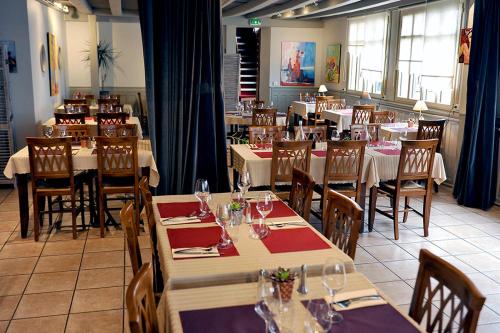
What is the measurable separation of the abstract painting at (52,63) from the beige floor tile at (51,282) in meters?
5.66

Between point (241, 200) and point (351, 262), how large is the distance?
872 mm

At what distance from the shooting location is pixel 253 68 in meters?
15.5

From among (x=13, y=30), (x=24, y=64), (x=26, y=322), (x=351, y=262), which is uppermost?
(x=13, y=30)

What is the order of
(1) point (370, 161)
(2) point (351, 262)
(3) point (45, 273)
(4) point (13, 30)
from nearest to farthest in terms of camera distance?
(2) point (351, 262) < (3) point (45, 273) < (1) point (370, 161) < (4) point (13, 30)

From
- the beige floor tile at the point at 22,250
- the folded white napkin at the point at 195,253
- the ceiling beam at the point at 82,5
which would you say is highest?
the ceiling beam at the point at 82,5

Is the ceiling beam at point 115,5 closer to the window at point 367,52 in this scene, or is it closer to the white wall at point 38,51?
the white wall at point 38,51

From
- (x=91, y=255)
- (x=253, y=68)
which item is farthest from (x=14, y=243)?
(x=253, y=68)

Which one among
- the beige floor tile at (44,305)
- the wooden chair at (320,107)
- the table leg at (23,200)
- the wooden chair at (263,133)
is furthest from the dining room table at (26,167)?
the wooden chair at (320,107)

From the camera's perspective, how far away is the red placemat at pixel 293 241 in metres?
2.62

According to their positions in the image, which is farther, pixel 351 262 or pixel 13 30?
pixel 13 30

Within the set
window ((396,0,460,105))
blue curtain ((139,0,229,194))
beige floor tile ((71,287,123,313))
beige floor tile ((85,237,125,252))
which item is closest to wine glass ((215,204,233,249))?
beige floor tile ((71,287,123,313))

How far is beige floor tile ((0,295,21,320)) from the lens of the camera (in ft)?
11.5

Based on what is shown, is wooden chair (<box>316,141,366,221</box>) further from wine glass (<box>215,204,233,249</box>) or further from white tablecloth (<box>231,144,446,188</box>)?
wine glass (<box>215,204,233,249</box>)

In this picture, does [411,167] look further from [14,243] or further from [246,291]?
[14,243]
